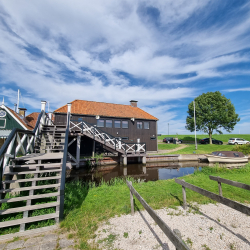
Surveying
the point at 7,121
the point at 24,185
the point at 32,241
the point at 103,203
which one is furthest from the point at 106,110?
the point at 32,241

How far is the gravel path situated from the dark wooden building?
49.8 feet

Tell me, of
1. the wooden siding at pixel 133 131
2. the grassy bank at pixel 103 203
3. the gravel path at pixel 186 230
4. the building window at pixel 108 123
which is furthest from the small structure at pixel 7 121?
the gravel path at pixel 186 230

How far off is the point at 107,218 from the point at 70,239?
114 cm

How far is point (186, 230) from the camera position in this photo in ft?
11.6

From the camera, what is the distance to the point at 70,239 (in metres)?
3.21

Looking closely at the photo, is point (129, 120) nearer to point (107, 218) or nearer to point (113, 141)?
point (113, 141)

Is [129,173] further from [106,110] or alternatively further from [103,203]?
[106,110]

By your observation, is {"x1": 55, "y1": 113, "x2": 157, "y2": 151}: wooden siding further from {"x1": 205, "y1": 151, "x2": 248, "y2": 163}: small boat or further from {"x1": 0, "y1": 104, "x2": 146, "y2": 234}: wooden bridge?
{"x1": 0, "y1": 104, "x2": 146, "y2": 234}: wooden bridge

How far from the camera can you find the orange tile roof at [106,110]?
2019 cm

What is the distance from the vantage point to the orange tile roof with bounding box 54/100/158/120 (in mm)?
20194

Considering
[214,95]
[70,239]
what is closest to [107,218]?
[70,239]

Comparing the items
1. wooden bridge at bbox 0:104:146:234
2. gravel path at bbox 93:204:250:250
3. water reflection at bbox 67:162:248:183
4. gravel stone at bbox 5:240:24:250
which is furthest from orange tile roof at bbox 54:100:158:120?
gravel path at bbox 93:204:250:250

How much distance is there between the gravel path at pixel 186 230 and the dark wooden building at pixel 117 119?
15177mm

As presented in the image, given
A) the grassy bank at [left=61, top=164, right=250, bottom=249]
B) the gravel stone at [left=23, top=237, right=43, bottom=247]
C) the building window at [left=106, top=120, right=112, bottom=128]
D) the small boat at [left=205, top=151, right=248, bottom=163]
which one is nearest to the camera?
the gravel stone at [left=23, top=237, right=43, bottom=247]
